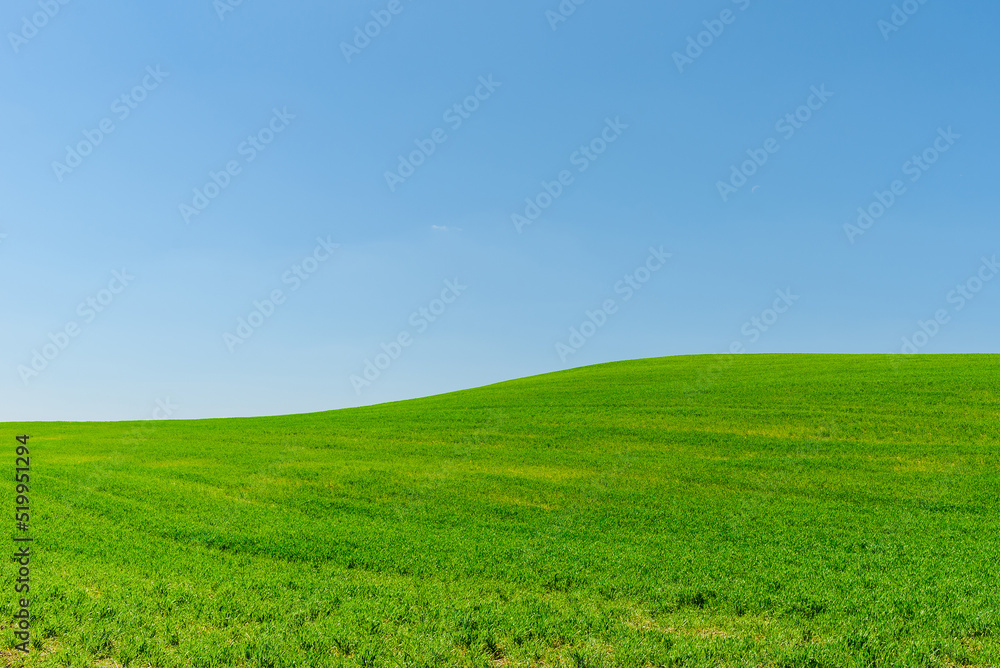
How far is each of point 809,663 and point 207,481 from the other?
2470 cm

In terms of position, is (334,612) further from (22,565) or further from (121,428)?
(121,428)

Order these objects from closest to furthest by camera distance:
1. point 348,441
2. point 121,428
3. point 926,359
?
point 348,441 < point 121,428 < point 926,359

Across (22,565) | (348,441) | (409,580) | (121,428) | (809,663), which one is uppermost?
(121,428)

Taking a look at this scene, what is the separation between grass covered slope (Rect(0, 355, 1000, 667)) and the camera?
11367 mm

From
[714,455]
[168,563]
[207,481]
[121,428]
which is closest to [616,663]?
[168,563]

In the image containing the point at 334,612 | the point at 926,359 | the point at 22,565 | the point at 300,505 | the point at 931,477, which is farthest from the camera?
the point at 926,359

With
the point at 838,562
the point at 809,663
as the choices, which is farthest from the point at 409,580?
the point at 838,562

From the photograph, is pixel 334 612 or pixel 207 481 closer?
pixel 334 612

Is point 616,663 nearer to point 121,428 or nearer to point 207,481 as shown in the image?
point 207,481

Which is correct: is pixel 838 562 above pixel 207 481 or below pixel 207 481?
below

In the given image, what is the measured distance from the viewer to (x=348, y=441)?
118ft

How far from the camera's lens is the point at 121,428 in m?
47.5

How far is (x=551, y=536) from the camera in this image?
19719 mm

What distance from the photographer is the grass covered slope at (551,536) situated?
448 inches
